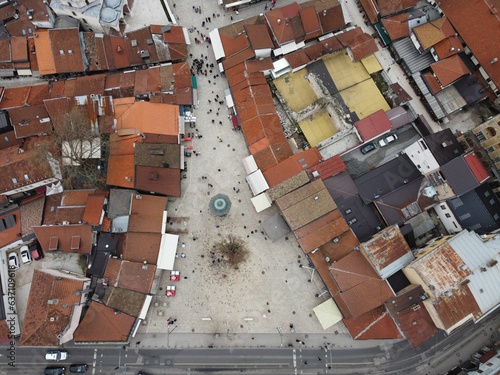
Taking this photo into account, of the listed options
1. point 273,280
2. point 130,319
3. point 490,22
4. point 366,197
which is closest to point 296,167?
point 366,197

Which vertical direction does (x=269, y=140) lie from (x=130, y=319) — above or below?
above

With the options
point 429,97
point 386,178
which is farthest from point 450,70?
point 386,178

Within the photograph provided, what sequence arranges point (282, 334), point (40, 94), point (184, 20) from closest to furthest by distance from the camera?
point (282, 334)
point (40, 94)
point (184, 20)

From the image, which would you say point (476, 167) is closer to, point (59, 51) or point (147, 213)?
point (147, 213)

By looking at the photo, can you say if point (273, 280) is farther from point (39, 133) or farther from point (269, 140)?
point (39, 133)

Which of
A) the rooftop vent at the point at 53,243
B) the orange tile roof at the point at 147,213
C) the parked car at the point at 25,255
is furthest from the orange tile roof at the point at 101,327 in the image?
the parked car at the point at 25,255

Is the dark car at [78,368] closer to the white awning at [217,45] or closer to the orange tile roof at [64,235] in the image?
the orange tile roof at [64,235]

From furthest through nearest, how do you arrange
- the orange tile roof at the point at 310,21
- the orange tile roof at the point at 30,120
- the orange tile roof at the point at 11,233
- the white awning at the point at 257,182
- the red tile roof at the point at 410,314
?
the orange tile roof at the point at 310,21, the orange tile roof at the point at 30,120, the white awning at the point at 257,182, the orange tile roof at the point at 11,233, the red tile roof at the point at 410,314
